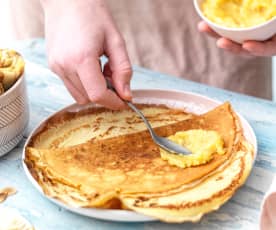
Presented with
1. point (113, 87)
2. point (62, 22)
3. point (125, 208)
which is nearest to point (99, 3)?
point (62, 22)

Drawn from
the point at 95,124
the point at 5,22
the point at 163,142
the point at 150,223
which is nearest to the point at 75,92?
the point at 95,124

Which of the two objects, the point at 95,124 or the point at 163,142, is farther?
the point at 95,124

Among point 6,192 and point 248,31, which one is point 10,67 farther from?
point 248,31

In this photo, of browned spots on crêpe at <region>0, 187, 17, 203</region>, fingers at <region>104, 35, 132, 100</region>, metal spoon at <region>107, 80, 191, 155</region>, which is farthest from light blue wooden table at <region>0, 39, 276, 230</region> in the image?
fingers at <region>104, 35, 132, 100</region>

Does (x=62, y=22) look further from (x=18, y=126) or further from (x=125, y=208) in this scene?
(x=125, y=208)

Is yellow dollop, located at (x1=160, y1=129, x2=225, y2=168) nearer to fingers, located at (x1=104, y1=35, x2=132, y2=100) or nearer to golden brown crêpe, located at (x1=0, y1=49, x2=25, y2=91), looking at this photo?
fingers, located at (x1=104, y1=35, x2=132, y2=100)

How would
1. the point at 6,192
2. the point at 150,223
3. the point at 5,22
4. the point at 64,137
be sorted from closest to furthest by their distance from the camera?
the point at 150,223, the point at 6,192, the point at 64,137, the point at 5,22
